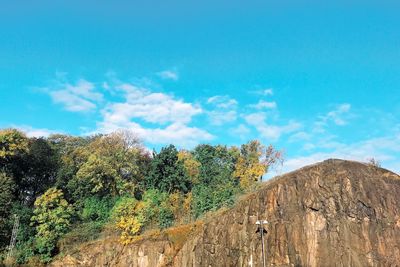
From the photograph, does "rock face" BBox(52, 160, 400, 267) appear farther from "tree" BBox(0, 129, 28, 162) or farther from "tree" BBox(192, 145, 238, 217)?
"tree" BBox(0, 129, 28, 162)

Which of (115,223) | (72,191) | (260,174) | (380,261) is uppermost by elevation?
(260,174)

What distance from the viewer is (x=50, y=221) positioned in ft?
147

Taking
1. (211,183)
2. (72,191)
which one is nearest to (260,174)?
(211,183)

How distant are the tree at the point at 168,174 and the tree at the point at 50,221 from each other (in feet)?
37.0

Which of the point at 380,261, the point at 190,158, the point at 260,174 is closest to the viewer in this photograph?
the point at 380,261

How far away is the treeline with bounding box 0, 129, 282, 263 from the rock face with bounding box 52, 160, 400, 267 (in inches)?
175

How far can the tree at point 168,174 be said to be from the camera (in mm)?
51188

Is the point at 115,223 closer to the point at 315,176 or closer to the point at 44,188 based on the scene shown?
the point at 44,188

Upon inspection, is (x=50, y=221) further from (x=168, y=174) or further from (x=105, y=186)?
(x=168, y=174)

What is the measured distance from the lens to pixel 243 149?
200ft

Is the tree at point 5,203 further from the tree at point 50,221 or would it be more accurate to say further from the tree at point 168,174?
the tree at point 168,174

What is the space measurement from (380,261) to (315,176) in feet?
31.4

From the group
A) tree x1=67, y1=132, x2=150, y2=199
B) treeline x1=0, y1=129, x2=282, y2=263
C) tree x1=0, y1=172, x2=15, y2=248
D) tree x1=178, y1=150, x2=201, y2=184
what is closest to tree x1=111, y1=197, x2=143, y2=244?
treeline x1=0, y1=129, x2=282, y2=263

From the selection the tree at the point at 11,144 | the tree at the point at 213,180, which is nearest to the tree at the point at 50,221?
the tree at the point at 11,144
